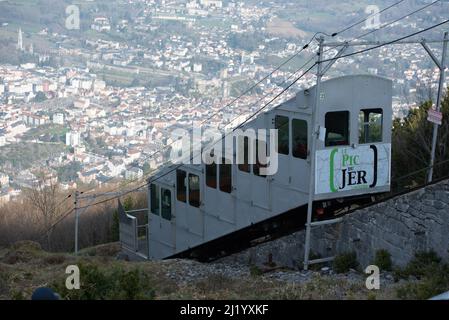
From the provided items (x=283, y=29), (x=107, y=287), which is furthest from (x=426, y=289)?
(x=283, y=29)

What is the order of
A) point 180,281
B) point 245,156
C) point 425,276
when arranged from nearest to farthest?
1. point 425,276
2. point 180,281
3. point 245,156

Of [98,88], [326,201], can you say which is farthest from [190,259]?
[98,88]

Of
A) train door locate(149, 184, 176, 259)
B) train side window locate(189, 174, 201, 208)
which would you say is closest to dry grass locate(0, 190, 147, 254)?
train door locate(149, 184, 176, 259)

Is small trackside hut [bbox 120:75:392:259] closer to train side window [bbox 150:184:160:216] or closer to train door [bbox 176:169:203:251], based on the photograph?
train door [bbox 176:169:203:251]

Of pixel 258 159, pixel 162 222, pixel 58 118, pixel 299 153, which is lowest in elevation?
pixel 58 118

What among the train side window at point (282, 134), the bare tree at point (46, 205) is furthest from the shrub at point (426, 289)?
the bare tree at point (46, 205)

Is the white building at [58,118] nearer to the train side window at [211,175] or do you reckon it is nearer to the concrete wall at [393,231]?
the train side window at [211,175]

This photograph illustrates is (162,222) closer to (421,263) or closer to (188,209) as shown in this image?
(188,209)
